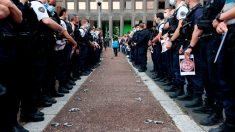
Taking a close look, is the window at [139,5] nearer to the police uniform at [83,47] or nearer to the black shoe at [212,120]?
the police uniform at [83,47]

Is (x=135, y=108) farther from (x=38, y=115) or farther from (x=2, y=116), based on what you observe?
(x=2, y=116)

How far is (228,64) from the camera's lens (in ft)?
17.6

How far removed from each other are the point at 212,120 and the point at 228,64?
1.32 meters

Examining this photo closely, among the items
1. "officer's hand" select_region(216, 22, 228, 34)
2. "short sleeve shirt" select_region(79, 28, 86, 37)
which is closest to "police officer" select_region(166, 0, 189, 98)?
"officer's hand" select_region(216, 22, 228, 34)

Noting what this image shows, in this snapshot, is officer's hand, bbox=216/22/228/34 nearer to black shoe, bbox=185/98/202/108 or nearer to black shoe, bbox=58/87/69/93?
black shoe, bbox=185/98/202/108

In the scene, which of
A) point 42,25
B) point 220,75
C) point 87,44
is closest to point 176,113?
point 220,75

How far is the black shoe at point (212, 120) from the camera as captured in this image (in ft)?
20.8

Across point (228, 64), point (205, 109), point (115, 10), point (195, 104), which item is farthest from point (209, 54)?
point (115, 10)

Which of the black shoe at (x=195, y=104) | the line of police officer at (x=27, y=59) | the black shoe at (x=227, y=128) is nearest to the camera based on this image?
the line of police officer at (x=27, y=59)

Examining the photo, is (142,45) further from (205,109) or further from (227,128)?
(227,128)

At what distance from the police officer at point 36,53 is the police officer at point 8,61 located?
120 cm

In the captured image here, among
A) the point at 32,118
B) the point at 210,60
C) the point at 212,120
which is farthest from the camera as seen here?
the point at 32,118

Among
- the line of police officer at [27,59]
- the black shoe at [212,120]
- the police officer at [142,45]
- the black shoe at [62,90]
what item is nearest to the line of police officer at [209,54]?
the black shoe at [212,120]

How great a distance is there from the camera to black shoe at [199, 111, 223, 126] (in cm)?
635
